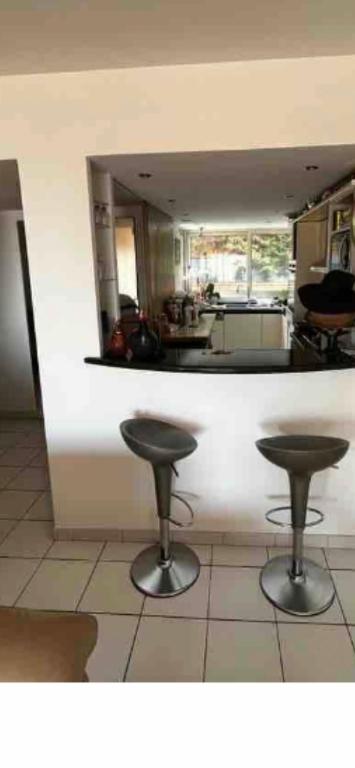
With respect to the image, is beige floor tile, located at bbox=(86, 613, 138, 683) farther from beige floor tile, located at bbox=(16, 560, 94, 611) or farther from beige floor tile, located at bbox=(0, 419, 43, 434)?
beige floor tile, located at bbox=(0, 419, 43, 434)

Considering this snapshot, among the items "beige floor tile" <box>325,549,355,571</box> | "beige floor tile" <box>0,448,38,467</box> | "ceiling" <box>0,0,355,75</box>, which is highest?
"ceiling" <box>0,0,355,75</box>

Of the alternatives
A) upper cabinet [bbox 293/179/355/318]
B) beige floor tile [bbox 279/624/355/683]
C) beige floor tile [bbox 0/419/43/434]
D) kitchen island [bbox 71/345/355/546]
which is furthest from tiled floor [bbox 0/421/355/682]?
upper cabinet [bbox 293/179/355/318]

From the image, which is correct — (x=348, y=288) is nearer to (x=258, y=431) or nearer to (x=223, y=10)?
(x=258, y=431)

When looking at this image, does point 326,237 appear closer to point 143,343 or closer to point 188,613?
point 143,343

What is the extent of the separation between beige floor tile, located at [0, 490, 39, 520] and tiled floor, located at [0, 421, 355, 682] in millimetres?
81

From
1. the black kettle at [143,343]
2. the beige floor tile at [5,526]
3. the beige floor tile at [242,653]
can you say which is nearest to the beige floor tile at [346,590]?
the beige floor tile at [242,653]

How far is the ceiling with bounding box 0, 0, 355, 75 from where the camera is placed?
148 cm

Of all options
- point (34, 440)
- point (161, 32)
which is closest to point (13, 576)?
point (34, 440)

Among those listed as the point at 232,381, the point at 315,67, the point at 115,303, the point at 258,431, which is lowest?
the point at 258,431

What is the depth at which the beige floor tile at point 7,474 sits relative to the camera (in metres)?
3.26
